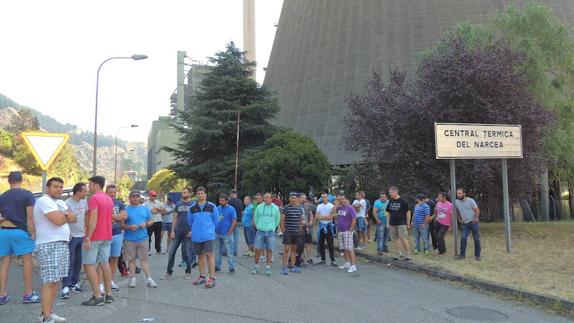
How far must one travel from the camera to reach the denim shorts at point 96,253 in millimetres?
6301

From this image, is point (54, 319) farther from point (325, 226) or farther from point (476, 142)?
point (476, 142)

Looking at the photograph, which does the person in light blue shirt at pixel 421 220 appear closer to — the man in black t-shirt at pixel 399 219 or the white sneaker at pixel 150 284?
the man in black t-shirt at pixel 399 219

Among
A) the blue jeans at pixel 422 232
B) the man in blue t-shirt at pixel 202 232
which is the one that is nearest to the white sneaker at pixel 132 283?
the man in blue t-shirt at pixel 202 232

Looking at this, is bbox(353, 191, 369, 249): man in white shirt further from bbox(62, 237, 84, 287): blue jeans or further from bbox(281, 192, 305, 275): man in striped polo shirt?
bbox(62, 237, 84, 287): blue jeans

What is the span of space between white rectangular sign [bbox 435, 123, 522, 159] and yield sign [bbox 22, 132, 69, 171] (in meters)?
8.46

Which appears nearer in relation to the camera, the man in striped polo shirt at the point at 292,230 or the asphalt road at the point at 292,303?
the asphalt road at the point at 292,303

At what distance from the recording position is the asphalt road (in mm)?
5953

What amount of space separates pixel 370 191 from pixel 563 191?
12.9m

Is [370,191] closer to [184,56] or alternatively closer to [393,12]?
[393,12]

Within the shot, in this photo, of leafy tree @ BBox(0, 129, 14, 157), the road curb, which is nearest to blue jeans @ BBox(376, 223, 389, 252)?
the road curb

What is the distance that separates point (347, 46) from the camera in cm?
3288

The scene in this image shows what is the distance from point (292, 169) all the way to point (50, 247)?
51.5 feet

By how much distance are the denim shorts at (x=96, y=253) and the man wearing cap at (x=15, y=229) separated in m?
0.79

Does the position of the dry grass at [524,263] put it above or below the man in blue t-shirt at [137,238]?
below
